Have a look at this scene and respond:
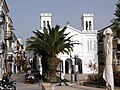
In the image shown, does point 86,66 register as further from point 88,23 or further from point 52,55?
point 52,55

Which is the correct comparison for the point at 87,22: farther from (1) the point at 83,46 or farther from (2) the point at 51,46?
(2) the point at 51,46

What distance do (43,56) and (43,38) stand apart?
282 cm

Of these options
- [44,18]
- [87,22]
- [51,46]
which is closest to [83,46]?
[87,22]

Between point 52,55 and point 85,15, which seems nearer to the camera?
point 52,55

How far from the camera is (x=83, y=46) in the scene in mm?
91438

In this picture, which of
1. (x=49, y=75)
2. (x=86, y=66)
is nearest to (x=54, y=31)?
(x=49, y=75)

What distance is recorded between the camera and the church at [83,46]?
295 ft

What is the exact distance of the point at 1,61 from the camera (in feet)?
190

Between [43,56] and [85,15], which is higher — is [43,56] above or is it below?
below

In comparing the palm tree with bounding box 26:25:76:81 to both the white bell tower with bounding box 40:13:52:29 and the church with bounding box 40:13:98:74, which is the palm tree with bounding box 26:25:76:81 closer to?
the church with bounding box 40:13:98:74

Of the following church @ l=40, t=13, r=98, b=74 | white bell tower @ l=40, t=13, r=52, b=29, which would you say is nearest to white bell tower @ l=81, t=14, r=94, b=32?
church @ l=40, t=13, r=98, b=74

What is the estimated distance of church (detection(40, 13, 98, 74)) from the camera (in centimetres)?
8988

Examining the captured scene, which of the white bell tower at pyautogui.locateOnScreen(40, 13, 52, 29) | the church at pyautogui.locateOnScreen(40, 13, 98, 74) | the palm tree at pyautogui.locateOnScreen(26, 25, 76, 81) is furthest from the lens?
the white bell tower at pyautogui.locateOnScreen(40, 13, 52, 29)

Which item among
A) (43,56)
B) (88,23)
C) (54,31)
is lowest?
(43,56)
